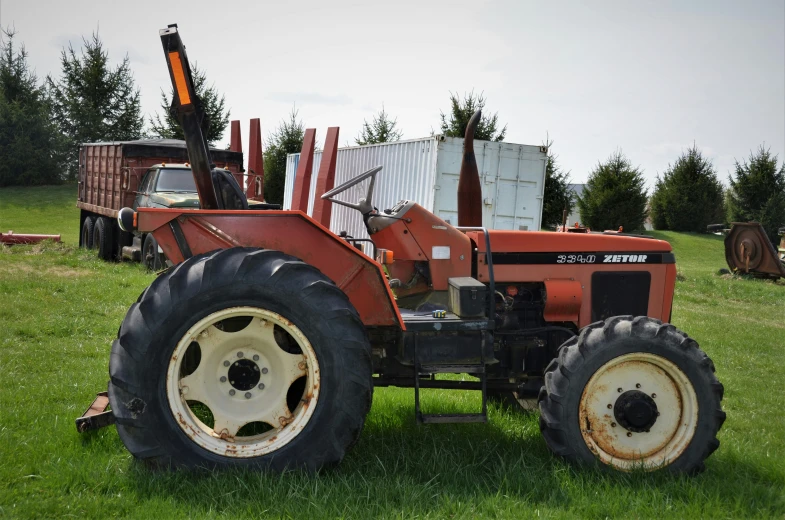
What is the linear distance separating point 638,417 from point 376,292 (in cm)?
162

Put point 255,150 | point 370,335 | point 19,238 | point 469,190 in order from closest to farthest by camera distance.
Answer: point 370,335 < point 469,190 < point 19,238 < point 255,150

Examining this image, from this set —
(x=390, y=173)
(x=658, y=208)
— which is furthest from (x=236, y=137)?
(x=658, y=208)

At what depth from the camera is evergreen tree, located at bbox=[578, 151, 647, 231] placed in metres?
28.9

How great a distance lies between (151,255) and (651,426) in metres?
11.1

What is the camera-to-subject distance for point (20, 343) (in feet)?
21.9

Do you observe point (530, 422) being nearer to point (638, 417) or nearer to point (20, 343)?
point (638, 417)

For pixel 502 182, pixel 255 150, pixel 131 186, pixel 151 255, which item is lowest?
pixel 151 255

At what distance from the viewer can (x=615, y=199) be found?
2891 cm

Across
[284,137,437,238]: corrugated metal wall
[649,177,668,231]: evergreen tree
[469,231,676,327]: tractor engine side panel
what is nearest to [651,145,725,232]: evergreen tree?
[649,177,668,231]: evergreen tree

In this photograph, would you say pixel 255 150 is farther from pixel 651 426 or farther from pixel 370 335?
pixel 651 426

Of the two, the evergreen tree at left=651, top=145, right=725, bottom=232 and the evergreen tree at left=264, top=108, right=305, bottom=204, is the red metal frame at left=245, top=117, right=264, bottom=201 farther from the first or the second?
the evergreen tree at left=651, top=145, right=725, bottom=232

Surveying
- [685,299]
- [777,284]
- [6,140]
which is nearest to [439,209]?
[685,299]

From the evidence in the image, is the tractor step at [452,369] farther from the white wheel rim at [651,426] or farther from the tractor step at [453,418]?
the white wheel rim at [651,426]

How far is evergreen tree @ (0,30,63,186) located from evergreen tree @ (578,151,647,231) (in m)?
24.3
